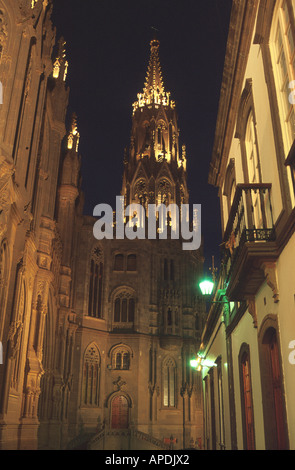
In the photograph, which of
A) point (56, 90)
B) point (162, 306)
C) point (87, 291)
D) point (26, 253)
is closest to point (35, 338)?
point (26, 253)

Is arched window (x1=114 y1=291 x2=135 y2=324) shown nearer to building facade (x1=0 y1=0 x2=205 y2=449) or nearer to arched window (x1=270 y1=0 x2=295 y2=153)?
building facade (x1=0 y1=0 x2=205 y2=449)

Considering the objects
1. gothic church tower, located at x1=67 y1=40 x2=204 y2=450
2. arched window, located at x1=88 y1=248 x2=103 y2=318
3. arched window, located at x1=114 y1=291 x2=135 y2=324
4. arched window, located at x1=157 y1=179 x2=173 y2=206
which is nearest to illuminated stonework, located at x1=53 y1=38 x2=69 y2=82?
gothic church tower, located at x1=67 y1=40 x2=204 y2=450

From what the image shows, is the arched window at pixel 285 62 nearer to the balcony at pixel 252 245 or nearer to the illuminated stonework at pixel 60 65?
the balcony at pixel 252 245

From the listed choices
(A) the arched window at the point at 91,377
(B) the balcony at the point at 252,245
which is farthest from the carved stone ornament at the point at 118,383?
(B) the balcony at the point at 252,245

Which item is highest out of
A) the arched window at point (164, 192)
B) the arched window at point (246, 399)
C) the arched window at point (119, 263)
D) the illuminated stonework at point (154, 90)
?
the illuminated stonework at point (154, 90)

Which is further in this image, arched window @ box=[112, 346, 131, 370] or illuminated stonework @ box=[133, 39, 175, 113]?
illuminated stonework @ box=[133, 39, 175, 113]

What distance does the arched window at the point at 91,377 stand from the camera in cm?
4288

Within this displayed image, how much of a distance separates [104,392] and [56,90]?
95.9 ft

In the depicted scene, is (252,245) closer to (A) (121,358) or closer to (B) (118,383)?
(B) (118,383)

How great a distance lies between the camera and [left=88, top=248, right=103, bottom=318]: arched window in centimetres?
4662

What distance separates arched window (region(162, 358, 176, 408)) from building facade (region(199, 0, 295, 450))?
32640 mm

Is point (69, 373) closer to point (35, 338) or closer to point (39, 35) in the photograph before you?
point (35, 338)

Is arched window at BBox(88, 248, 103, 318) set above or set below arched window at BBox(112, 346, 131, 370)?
above

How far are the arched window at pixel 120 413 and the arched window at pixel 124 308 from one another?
26.2ft
